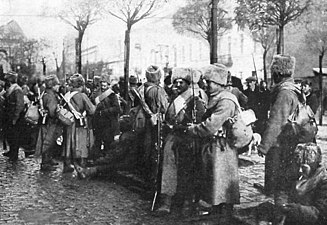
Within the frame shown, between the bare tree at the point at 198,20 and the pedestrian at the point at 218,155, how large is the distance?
498 centimetres

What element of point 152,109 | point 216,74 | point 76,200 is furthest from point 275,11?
point 76,200

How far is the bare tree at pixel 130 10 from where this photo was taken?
1047 cm

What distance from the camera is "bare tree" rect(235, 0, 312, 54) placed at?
8.67m

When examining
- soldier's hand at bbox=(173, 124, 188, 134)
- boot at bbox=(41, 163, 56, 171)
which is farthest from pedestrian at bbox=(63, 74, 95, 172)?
soldier's hand at bbox=(173, 124, 188, 134)

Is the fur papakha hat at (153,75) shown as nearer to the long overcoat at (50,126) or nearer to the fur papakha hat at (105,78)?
the long overcoat at (50,126)

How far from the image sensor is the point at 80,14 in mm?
11266

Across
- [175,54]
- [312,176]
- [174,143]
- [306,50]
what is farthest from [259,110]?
[312,176]

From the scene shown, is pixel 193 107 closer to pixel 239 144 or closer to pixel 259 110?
pixel 239 144

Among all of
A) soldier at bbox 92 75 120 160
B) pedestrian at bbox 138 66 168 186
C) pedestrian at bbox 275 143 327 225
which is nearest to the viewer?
pedestrian at bbox 275 143 327 225

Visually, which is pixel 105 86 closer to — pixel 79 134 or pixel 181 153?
pixel 79 134

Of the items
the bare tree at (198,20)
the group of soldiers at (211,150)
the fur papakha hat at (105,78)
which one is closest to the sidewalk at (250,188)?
the group of soldiers at (211,150)

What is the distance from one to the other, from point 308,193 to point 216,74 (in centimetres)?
172

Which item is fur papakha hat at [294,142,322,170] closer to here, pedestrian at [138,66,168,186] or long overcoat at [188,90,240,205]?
long overcoat at [188,90,240,205]

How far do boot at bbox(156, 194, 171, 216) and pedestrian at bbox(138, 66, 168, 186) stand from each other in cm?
113
